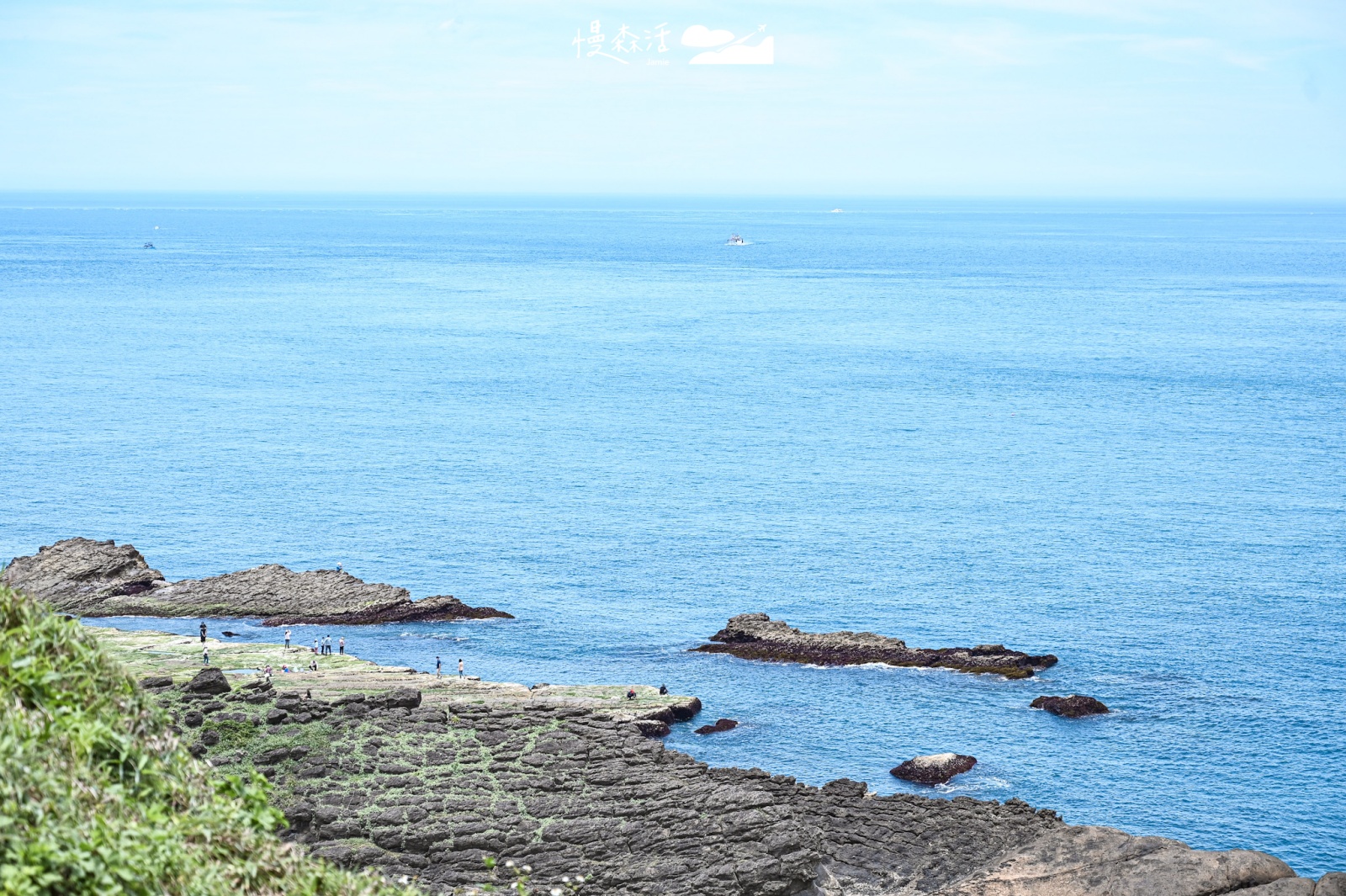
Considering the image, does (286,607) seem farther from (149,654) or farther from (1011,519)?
(1011,519)

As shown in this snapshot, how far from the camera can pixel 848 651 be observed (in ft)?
213

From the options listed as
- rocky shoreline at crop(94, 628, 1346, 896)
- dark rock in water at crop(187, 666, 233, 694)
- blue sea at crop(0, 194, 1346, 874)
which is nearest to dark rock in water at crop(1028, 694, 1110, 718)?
blue sea at crop(0, 194, 1346, 874)

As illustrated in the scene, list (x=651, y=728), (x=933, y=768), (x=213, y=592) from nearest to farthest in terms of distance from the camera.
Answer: (x=933, y=768) < (x=651, y=728) < (x=213, y=592)

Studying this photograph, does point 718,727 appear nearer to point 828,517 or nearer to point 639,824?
point 639,824

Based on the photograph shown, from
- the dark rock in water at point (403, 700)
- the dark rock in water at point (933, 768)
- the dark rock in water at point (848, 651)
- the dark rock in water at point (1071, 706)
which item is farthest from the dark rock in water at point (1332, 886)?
the dark rock in water at point (403, 700)

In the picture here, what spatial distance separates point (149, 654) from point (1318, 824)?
51797 millimetres

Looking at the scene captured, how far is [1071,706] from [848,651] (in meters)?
11.8

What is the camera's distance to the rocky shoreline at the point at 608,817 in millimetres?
37531

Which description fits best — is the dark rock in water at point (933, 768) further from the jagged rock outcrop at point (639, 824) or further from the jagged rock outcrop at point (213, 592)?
the jagged rock outcrop at point (213, 592)

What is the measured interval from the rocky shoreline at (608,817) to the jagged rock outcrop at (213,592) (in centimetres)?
1851

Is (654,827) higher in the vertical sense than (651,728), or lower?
higher

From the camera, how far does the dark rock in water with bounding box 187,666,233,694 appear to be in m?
49.8

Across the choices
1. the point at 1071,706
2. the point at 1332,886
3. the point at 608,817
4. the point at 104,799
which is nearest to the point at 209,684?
the point at 608,817

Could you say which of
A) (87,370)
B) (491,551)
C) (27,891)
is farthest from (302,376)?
(27,891)
